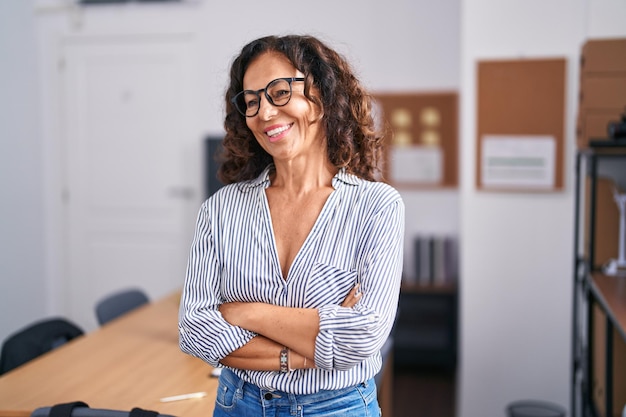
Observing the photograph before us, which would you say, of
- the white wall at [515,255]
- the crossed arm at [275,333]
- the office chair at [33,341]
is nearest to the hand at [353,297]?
the crossed arm at [275,333]

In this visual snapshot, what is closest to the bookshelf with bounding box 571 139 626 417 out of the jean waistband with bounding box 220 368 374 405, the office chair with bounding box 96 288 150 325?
the jean waistband with bounding box 220 368 374 405

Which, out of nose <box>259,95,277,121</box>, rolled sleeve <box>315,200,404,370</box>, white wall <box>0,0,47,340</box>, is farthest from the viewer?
white wall <box>0,0,47,340</box>

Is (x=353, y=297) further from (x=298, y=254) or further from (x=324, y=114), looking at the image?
(x=324, y=114)

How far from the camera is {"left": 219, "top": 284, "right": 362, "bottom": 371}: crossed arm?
154 cm

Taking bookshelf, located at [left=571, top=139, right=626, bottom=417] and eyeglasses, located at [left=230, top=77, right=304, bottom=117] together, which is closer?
eyeglasses, located at [left=230, top=77, right=304, bottom=117]

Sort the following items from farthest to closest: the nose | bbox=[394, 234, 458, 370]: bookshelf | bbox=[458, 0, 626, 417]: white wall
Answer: bbox=[394, 234, 458, 370]: bookshelf, bbox=[458, 0, 626, 417]: white wall, the nose

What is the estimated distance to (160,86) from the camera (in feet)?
17.8

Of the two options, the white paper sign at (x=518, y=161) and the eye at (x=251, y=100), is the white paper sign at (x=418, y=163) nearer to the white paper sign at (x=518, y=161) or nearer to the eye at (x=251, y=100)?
the white paper sign at (x=518, y=161)

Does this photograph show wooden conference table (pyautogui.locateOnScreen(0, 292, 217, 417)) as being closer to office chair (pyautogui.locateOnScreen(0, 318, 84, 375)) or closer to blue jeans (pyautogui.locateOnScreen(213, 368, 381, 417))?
office chair (pyautogui.locateOnScreen(0, 318, 84, 375))

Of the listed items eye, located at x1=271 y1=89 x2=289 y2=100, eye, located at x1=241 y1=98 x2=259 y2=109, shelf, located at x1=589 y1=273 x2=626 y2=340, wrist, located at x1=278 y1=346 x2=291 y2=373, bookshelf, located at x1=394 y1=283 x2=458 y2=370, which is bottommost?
bookshelf, located at x1=394 y1=283 x2=458 y2=370

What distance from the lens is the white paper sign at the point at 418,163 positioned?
16.8ft

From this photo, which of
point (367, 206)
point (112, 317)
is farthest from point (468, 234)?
point (367, 206)

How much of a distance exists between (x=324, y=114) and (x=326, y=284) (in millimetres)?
395

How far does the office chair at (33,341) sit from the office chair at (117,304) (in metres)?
0.21
